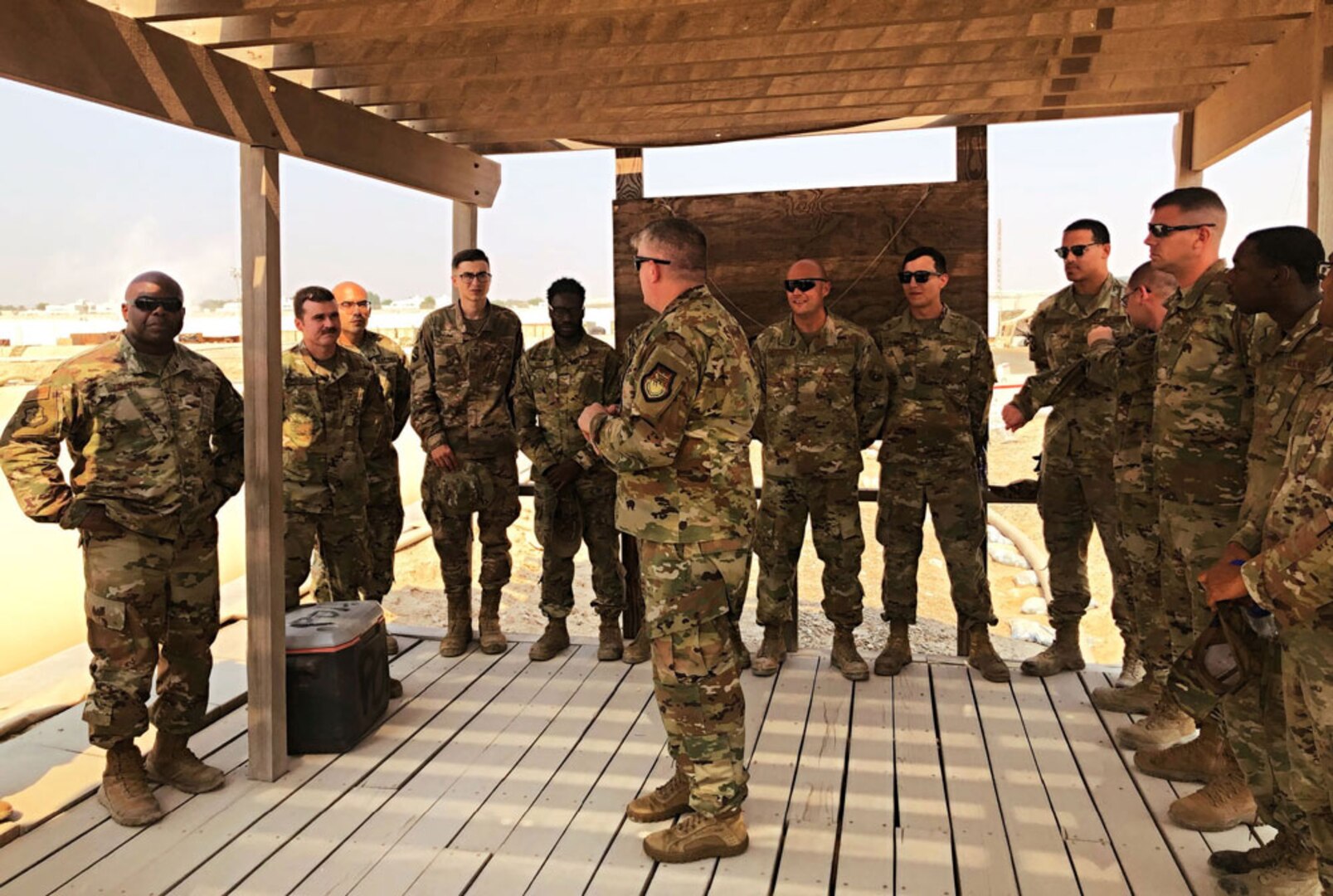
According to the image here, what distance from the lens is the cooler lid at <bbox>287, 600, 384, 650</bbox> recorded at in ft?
12.4

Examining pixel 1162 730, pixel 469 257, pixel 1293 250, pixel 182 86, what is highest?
pixel 182 86

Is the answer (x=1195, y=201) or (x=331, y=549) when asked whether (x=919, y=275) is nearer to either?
(x=1195, y=201)

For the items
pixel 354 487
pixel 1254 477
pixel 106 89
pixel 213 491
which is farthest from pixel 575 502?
pixel 1254 477

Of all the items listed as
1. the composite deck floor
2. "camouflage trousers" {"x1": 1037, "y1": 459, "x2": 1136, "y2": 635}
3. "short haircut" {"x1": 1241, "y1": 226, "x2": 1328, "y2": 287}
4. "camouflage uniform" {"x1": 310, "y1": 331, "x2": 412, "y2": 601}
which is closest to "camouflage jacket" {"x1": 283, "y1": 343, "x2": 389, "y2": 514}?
"camouflage uniform" {"x1": 310, "y1": 331, "x2": 412, "y2": 601}

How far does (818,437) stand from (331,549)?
2.49 meters

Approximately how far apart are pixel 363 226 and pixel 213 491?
171 ft

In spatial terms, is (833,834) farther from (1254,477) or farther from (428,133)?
(428,133)

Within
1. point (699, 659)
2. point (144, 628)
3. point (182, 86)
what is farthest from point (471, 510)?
point (182, 86)

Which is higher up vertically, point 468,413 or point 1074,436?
point 468,413

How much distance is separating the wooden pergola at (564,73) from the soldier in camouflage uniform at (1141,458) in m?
0.80

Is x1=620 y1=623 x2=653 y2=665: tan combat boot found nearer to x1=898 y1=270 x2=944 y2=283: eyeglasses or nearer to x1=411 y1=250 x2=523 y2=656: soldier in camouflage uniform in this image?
x1=411 y1=250 x2=523 y2=656: soldier in camouflage uniform

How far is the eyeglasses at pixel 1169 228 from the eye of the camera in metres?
3.27

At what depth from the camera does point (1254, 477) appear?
8.77 feet

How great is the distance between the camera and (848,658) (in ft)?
15.3
